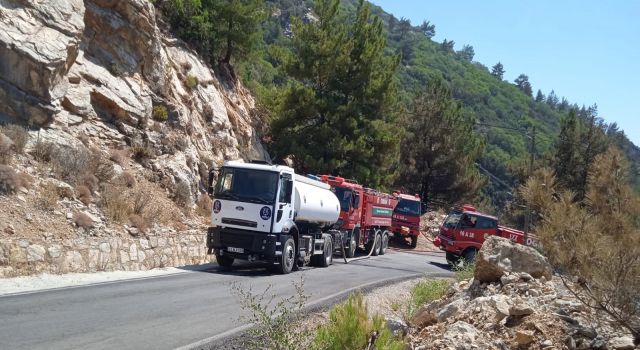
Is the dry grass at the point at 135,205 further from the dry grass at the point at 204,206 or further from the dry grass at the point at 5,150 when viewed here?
the dry grass at the point at 5,150

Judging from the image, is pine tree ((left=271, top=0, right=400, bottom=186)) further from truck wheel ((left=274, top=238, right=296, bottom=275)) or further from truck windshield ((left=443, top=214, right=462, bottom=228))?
truck wheel ((left=274, top=238, right=296, bottom=275))

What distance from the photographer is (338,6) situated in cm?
3944

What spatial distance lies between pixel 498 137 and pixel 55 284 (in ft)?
282

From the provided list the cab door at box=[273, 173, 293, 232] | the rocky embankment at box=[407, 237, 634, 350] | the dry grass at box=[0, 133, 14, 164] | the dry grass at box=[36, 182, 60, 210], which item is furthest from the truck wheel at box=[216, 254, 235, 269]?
the rocky embankment at box=[407, 237, 634, 350]

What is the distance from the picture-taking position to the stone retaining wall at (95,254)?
14.1m

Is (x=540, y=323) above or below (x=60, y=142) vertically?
below

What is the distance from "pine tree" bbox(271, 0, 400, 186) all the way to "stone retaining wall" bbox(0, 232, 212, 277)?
17352 mm

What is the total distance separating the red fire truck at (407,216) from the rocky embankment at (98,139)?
1113 centimetres

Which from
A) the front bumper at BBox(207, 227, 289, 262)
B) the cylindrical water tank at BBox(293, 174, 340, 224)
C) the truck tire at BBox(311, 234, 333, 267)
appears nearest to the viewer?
the front bumper at BBox(207, 227, 289, 262)

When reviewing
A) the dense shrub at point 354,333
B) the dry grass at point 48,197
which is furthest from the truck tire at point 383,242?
the dense shrub at point 354,333

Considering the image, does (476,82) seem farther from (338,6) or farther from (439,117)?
(338,6)

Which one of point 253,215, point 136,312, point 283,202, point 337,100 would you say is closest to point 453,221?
point 283,202

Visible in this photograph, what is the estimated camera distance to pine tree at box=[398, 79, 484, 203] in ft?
155

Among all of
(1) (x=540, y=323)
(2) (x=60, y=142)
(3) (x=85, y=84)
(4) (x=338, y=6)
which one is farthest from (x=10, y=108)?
(4) (x=338, y=6)
